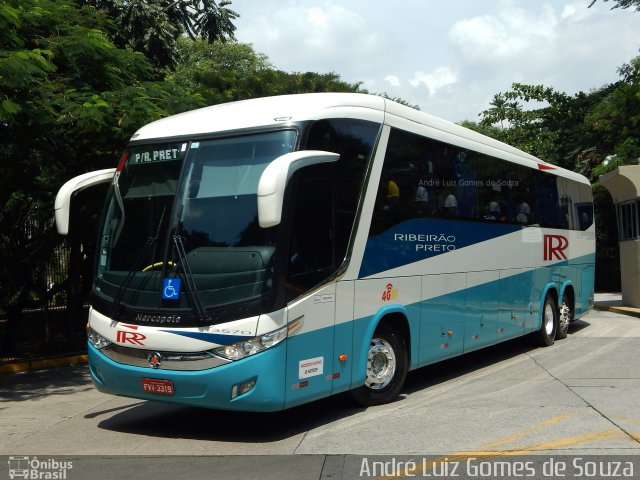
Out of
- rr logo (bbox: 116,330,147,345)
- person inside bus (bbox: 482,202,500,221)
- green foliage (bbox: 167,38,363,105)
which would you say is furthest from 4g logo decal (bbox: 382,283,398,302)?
green foliage (bbox: 167,38,363,105)

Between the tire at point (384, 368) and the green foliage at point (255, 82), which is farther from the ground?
the green foliage at point (255, 82)

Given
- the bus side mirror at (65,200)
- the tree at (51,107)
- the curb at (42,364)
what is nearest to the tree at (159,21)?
the tree at (51,107)

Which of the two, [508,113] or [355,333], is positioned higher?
[508,113]

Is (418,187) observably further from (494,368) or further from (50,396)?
(50,396)

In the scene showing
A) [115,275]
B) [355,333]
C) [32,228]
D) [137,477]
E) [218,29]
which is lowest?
[137,477]

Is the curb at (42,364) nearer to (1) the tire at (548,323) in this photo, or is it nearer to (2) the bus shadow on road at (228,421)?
(2) the bus shadow on road at (228,421)

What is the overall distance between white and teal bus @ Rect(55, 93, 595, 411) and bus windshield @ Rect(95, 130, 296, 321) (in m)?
0.01

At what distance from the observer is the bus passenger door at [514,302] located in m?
12.3

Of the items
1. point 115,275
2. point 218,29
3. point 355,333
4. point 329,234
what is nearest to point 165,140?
point 115,275

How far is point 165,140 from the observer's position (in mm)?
8227

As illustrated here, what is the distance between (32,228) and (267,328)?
31.0 ft

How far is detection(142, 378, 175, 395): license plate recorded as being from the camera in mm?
7402

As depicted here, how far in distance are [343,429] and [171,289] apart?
2334mm

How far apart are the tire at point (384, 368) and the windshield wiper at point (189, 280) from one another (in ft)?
7.47
